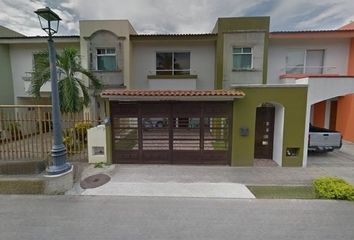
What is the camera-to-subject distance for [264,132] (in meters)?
8.69

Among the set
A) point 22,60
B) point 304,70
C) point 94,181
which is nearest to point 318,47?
point 304,70

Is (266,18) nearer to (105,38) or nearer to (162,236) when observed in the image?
(105,38)

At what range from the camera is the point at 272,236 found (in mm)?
3770

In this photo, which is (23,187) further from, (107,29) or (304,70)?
(304,70)

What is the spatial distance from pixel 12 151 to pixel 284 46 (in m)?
14.6

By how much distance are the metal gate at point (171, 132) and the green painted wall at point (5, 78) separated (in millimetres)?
10361

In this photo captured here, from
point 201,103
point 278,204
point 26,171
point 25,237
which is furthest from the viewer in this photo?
point 201,103

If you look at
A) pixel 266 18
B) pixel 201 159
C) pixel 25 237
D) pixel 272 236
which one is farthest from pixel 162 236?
pixel 266 18

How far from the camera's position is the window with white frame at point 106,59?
42.1 ft

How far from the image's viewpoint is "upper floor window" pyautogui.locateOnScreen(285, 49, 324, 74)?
13.1 meters

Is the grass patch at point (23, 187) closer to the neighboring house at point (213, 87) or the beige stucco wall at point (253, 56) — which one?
the neighboring house at point (213, 87)

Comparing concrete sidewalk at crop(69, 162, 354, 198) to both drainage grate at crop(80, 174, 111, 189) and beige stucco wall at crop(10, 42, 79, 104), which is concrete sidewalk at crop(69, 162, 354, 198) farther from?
beige stucco wall at crop(10, 42, 79, 104)

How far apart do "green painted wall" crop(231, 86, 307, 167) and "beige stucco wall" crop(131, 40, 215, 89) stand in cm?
606

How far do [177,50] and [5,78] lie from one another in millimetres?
11021
